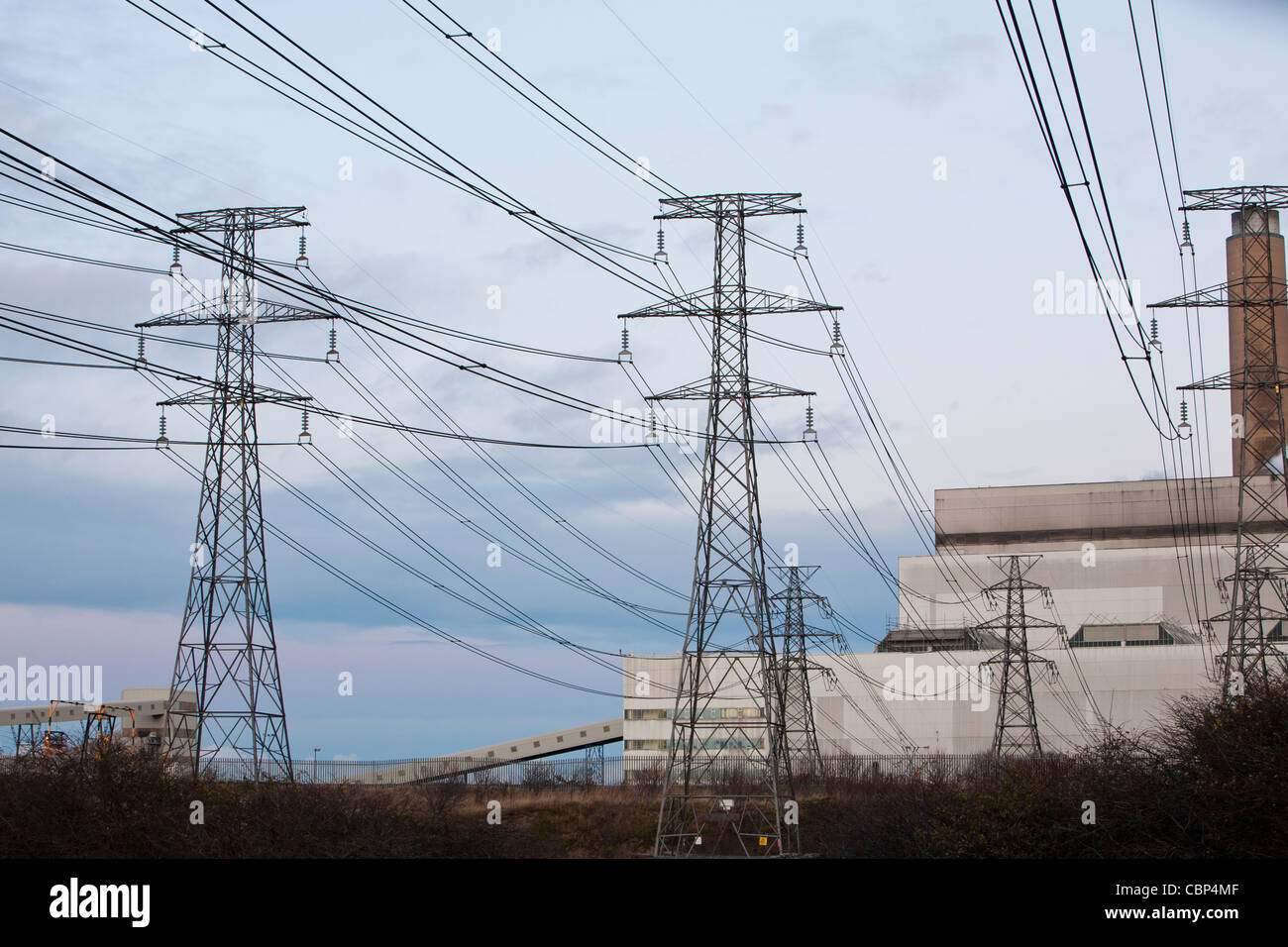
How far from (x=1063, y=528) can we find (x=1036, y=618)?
1398 cm

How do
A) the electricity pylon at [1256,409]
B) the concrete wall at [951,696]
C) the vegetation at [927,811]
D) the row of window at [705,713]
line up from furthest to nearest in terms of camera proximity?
the row of window at [705,713] → the concrete wall at [951,696] → the electricity pylon at [1256,409] → the vegetation at [927,811]

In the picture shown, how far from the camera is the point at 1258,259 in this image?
84.2 m

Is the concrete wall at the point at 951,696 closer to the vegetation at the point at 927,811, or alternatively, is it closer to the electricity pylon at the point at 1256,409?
the electricity pylon at the point at 1256,409

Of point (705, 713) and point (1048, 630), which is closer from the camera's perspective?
point (1048, 630)

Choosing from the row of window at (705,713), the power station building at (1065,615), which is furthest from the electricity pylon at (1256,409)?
the row of window at (705,713)

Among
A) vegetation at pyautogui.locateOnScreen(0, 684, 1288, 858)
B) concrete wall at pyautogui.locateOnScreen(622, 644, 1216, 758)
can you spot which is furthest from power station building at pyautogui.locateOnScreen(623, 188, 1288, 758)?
vegetation at pyautogui.locateOnScreen(0, 684, 1288, 858)

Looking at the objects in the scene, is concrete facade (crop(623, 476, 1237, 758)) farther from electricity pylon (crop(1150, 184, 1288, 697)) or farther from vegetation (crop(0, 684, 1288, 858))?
vegetation (crop(0, 684, 1288, 858))

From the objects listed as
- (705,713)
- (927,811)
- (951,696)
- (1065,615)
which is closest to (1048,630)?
(1065,615)

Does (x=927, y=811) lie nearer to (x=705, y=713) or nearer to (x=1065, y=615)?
(x=705, y=713)

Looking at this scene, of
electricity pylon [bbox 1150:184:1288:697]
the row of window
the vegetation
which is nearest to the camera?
the vegetation

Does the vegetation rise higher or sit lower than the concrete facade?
lower

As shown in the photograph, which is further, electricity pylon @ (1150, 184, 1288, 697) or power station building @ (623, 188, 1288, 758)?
power station building @ (623, 188, 1288, 758)

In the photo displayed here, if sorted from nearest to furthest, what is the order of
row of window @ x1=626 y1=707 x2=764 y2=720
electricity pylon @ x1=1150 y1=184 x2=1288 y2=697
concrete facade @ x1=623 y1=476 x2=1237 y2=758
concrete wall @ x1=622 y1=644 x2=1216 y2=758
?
1. electricity pylon @ x1=1150 y1=184 x2=1288 y2=697
2. concrete wall @ x1=622 y1=644 x2=1216 y2=758
3. concrete facade @ x1=623 y1=476 x2=1237 y2=758
4. row of window @ x1=626 y1=707 x2=764 y2=720
